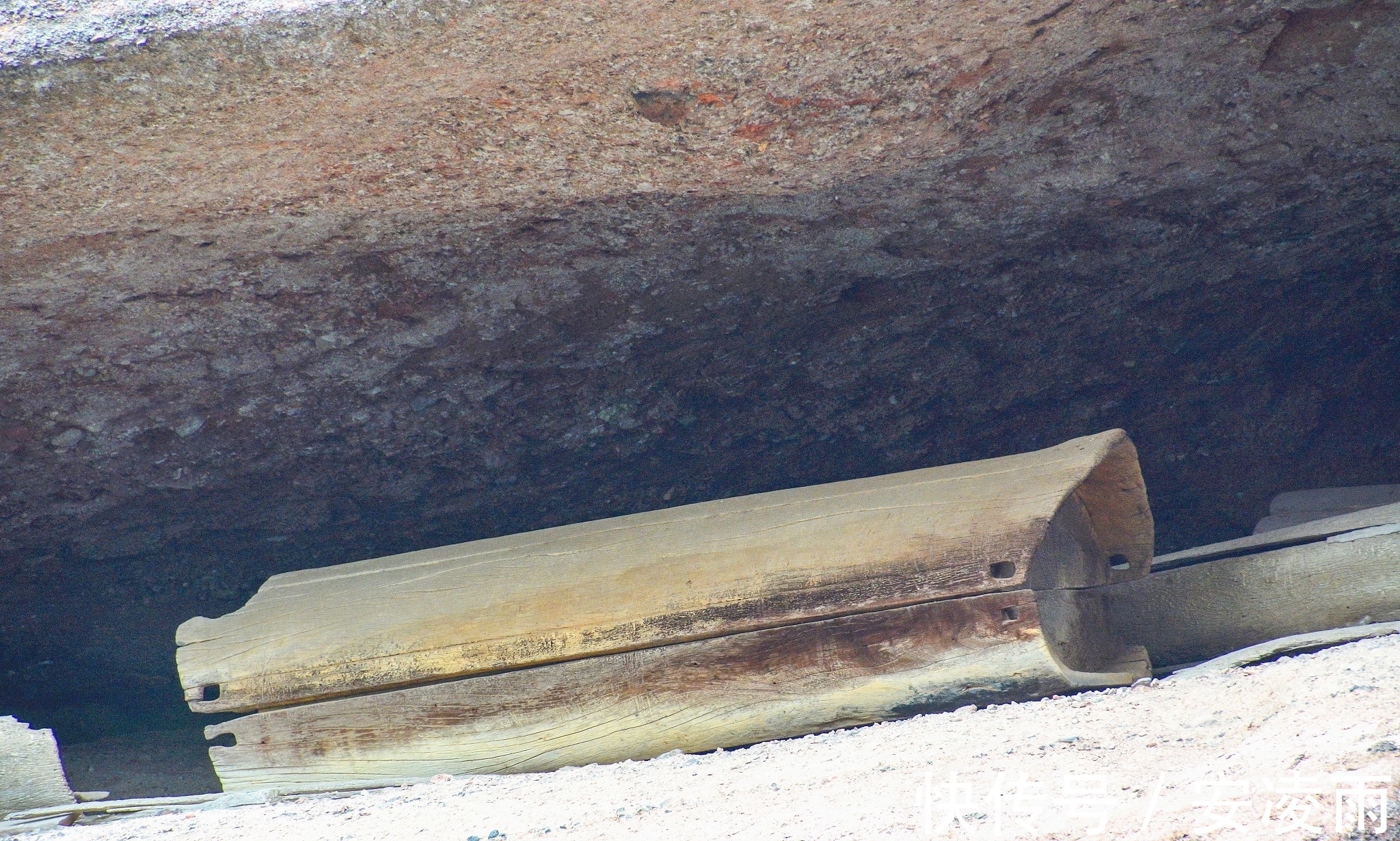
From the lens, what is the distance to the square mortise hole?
1.59 m

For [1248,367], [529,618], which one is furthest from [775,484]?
[1248,367]

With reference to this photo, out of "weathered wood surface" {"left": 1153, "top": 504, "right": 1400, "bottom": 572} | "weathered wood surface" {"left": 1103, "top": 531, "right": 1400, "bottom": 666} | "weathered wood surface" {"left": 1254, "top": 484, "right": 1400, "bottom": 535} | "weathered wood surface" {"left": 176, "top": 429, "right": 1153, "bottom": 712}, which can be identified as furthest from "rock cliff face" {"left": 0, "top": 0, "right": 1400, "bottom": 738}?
"weathered wood surface" {"left": 1103, "top": 531, "right": 1400, "bottom": 666}

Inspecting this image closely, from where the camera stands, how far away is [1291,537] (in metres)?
1.87

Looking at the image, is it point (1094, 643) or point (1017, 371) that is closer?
point (1094, 643)

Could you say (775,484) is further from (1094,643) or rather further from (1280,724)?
(1280,724)

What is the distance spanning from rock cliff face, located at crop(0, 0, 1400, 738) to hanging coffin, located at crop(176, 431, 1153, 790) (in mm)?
591

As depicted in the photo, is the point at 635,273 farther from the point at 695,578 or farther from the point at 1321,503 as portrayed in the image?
the point at 1321,503

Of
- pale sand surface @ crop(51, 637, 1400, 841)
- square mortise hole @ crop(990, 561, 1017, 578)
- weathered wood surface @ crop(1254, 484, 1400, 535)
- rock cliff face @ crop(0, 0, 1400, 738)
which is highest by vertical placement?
rock cliff face @ crop(0, 0, 1400, 738)

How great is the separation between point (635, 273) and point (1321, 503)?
1.78 m

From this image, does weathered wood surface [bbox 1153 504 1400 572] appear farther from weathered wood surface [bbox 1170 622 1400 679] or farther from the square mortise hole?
the square mortise hole

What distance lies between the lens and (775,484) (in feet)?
8.82

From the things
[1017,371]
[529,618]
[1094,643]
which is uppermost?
[1017,371]

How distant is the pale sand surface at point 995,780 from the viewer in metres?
0.98

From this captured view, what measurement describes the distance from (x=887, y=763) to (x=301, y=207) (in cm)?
142
